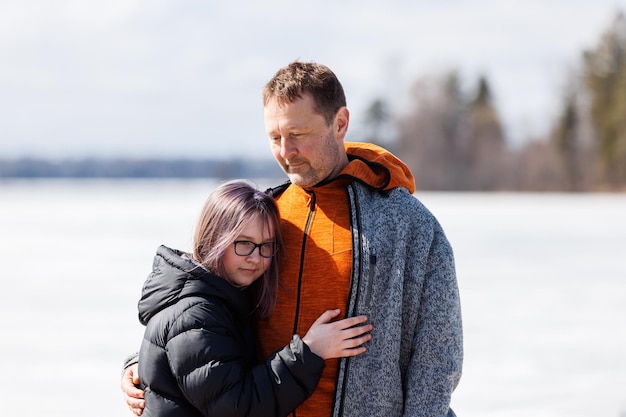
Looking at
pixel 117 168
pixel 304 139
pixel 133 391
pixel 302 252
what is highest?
pixel 117 168

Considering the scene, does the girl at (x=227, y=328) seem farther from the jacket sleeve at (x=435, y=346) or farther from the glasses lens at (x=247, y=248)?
the jacket sleeve at (x=435, y=346)

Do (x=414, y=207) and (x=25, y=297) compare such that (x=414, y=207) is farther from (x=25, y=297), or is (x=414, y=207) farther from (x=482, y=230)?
(x=482, y=230)

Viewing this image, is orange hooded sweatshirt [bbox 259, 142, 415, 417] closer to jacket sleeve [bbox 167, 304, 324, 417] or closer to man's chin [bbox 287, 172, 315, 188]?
man's chin [bbox 287, 172, 315, 188]

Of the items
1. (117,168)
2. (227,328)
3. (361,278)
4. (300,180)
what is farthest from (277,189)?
(117,168)

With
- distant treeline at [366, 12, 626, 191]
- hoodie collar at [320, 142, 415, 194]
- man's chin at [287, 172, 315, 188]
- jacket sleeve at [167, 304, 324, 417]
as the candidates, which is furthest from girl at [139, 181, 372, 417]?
distant treeline at [366, 12, 626, 191]

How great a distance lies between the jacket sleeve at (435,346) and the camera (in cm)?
244

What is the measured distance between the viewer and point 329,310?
2488 mm

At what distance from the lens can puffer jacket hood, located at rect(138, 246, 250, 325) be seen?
7.81ft

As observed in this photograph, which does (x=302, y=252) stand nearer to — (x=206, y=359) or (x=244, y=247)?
(x=244, y=247)

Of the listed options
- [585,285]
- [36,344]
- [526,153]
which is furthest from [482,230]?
[526,153]

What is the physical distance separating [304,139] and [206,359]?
0.74 meters

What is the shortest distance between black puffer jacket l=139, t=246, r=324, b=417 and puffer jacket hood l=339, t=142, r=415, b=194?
0.54 metres

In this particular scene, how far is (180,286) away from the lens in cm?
239

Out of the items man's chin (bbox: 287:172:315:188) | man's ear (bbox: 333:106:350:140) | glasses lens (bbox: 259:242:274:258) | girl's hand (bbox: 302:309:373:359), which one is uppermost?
man's ear (bbox: 333:106:350:140)
